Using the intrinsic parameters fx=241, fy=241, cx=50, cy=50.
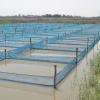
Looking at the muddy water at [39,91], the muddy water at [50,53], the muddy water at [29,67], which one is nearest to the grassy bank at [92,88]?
the muddy water at [39,91]

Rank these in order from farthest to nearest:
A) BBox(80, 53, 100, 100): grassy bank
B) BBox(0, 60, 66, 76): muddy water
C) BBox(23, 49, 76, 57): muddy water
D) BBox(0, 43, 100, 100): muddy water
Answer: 1. BBox(23, 49, 76, 57): muddy water
2. BBox(0, 60, 66, 76): muddy water
3. BBox(0, 43, 100, 100): muddy water
4. BBox(80, 53, 100, 100): grassy bank

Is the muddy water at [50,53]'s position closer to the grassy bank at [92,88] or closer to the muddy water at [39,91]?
the grassy bank at [92,88]

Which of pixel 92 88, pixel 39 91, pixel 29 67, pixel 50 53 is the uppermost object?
pixel 50 53

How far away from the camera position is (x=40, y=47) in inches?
523

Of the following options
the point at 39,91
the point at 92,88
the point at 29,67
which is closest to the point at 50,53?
the point at 29,67

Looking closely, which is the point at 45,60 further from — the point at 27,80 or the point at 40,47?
the point at 40,47

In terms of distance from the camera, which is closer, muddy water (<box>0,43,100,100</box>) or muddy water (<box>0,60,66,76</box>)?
muddy water (<box>0,43,100,100</box>)

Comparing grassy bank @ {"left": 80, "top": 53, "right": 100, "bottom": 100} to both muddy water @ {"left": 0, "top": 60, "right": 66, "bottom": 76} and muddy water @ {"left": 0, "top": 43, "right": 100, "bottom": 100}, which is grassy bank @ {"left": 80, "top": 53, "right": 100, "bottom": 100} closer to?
muddy water @ {"left": 0, "top": 43, "right": 100, "bottom": 100}

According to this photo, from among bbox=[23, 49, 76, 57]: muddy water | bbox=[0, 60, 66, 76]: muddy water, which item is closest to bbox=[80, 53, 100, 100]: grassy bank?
bbox=[0, 60, 66, 76]: muddy water

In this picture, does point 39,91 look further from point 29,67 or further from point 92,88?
point 29,67

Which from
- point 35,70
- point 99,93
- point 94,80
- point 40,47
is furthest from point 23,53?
point 99,93

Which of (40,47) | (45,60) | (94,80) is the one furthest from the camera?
(40,47)

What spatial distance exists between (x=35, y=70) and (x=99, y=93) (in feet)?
11.0

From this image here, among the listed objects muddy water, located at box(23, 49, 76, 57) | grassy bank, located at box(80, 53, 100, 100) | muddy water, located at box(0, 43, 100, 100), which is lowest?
muddy water, located at box(0, 43, 100, 100)
